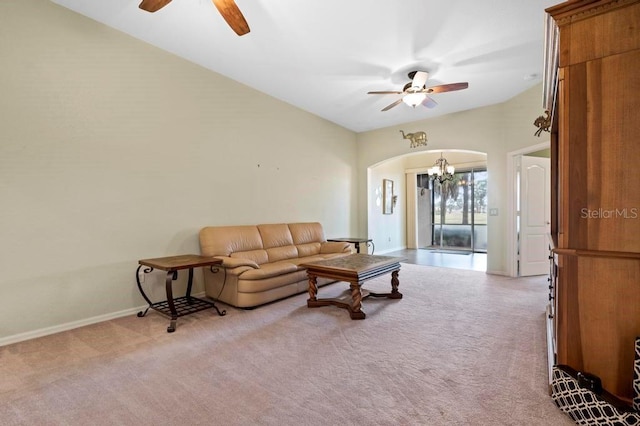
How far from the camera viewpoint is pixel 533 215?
523 cm

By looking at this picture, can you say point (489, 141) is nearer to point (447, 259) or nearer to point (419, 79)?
point (419, 79)

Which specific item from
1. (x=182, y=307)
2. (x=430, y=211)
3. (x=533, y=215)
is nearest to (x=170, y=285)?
(x=182, y=307)

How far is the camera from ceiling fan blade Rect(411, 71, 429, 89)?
149 inches

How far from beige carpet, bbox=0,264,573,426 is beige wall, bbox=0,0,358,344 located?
1.58 feet

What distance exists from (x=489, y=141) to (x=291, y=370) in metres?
5.38

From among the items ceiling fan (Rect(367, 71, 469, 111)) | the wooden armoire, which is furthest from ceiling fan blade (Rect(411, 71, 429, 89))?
the wooden armoire

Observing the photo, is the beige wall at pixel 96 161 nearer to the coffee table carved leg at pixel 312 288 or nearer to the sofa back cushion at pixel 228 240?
the sofa back cushion at pixel 228 240

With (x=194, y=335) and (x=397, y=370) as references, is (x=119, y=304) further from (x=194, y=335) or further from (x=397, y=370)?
(x=397, y=370)

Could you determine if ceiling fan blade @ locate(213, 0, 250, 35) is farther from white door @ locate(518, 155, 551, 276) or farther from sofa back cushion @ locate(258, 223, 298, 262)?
white door @ locate(518, 155, 551, 276)

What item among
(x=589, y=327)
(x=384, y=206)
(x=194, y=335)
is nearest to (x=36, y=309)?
(x=194, y=335)

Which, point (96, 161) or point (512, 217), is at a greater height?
point (96, 161)

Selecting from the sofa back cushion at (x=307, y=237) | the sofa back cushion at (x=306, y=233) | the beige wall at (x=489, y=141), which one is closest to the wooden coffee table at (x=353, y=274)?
the sofa back cushion at (x=307, y=237)

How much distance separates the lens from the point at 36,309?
2.79m

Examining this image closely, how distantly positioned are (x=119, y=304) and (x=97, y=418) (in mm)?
1929
